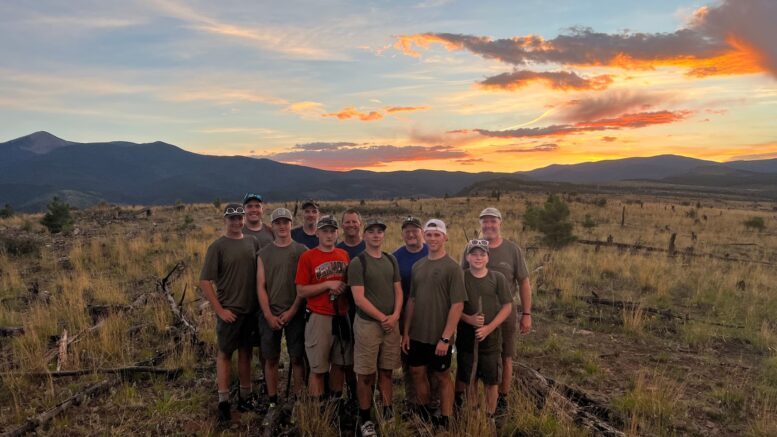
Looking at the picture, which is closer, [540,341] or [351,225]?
[351,225]

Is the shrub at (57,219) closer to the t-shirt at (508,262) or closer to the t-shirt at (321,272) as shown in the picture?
the t-shirt at (321,272)

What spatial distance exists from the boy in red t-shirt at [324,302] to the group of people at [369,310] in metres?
0.01

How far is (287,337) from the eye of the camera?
4.89 m

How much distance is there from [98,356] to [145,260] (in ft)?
25.0

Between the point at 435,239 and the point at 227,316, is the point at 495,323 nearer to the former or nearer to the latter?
the point at 435,239

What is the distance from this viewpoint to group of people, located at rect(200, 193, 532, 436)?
14.3 ft

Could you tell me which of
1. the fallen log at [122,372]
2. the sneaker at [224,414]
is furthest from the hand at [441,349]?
the fallen log at [122,372]

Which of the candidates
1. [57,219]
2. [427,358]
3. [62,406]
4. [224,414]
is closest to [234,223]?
[224,414]

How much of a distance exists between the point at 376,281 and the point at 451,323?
0.84m

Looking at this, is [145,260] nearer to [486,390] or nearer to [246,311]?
[246,311]

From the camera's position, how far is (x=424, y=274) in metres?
4.36

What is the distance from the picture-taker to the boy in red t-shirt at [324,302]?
4539mm

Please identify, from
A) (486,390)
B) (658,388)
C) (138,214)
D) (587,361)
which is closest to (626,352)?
(587,361)

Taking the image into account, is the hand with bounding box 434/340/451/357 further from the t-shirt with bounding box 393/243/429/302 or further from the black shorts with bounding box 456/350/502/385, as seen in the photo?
the t-shirt with bounding box 393/243/429/302
